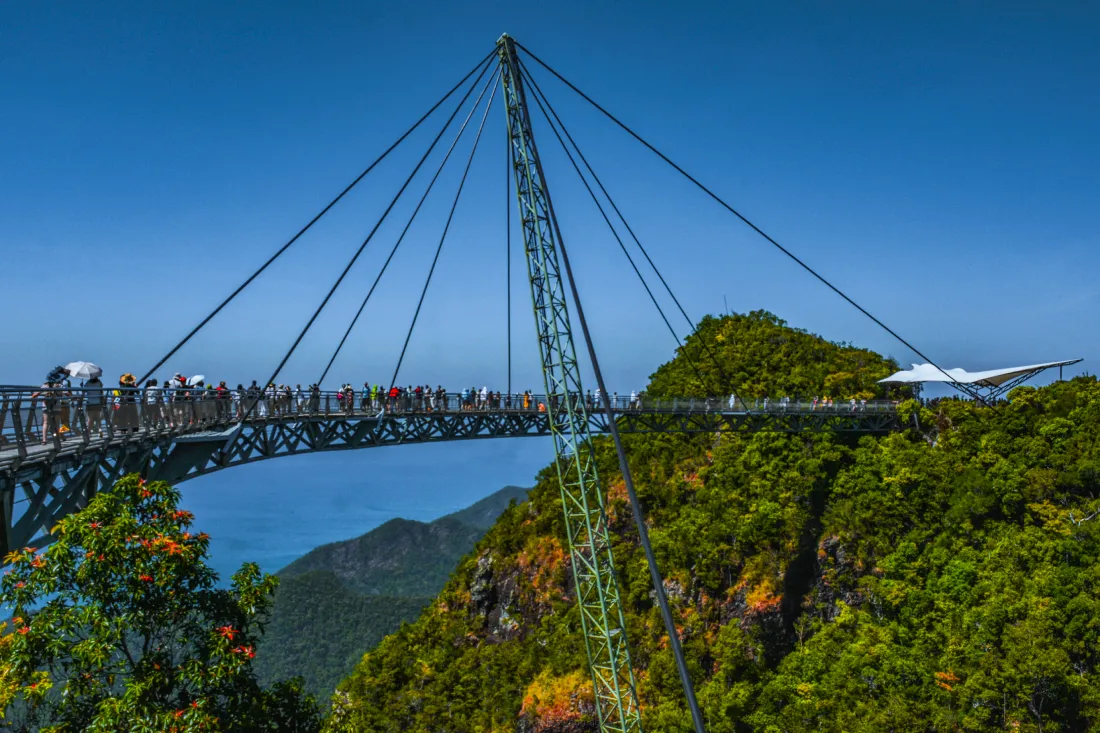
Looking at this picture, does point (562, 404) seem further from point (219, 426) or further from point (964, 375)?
point (964, 375)

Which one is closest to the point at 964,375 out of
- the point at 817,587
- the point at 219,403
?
the point at 817,587

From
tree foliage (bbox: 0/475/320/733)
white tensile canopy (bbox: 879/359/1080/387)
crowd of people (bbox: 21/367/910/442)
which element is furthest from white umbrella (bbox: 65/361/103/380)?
white tensile canopy (bbox: 879/359/1080/387)

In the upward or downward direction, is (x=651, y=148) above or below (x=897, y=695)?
above

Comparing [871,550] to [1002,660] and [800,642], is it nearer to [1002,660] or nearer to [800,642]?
[800,642]

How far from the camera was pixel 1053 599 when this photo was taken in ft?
82.5

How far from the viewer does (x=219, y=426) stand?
21.5m

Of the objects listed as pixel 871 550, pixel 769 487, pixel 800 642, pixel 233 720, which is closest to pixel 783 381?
pixel 769 487

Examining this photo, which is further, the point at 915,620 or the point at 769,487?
the point at 769,487

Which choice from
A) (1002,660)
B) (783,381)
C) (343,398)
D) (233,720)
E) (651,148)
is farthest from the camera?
(783,381)

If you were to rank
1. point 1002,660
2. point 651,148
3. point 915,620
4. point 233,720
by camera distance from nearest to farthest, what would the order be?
point 233,720
point 1002,660
point 651,148
point 915,620

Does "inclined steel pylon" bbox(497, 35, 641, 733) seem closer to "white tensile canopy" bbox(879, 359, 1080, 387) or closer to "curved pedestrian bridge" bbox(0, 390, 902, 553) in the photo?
"curved pedestrian bridge" bbox(0, 390, 902, 553)

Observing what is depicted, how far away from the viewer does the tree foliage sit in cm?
934

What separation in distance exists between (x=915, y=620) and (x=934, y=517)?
7.02m

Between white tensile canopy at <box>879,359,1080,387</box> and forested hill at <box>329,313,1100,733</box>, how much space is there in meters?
2.60
